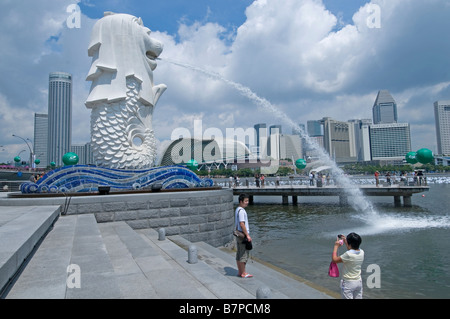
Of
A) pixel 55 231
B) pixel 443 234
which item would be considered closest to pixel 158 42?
pixel 55 231

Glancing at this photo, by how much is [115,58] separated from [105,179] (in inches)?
273

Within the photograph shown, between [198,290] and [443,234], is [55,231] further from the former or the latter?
[443,234]

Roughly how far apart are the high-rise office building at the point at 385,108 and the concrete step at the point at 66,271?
667 ft

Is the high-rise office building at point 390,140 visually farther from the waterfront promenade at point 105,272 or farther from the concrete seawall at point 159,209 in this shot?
the waterfront promenade at point 105,272

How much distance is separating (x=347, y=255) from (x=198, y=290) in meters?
1.87

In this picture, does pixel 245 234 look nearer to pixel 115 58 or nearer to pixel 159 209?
pixel 159 209

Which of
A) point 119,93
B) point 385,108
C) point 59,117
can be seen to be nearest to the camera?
point 119,93

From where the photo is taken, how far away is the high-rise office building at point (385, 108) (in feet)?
607

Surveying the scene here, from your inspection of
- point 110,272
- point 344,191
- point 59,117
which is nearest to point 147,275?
point 110,272

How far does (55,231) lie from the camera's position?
21.3 feet

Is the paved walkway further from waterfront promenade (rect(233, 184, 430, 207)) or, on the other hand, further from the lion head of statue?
waterfront promenade (rect(233, 184, 430, 207))

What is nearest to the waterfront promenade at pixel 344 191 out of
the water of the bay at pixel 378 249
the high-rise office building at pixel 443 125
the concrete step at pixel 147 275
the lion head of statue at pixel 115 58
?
the water of the bay at pixel 378 249

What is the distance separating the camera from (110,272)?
409cm

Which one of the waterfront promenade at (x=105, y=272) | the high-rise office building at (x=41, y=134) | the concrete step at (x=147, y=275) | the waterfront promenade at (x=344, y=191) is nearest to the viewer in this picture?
the waterfront promenade at (x=105, y=272)
